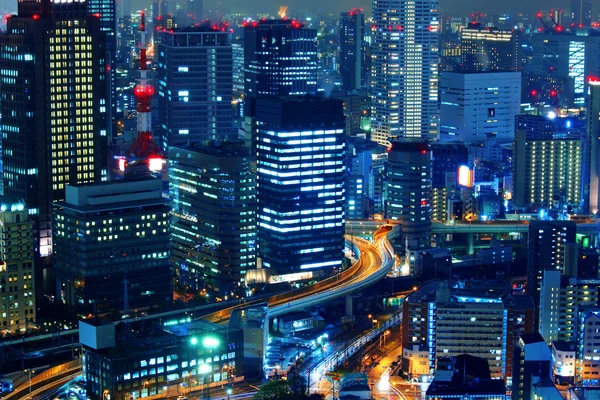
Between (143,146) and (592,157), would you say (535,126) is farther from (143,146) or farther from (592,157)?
(143,146)

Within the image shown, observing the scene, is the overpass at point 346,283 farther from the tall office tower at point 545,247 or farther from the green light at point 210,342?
the green light at point 210,342

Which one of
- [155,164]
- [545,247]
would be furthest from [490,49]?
[545,247]

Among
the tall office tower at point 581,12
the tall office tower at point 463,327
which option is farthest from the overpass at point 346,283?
the tall office tower at point 581,12

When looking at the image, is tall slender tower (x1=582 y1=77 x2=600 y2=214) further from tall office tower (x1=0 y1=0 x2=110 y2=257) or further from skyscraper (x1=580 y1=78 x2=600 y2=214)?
tall office tower (x1=0 y1=0 x2=110 y2=257)

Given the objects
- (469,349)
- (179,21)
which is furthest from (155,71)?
(469,349)

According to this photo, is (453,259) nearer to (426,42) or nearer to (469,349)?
(469,349)

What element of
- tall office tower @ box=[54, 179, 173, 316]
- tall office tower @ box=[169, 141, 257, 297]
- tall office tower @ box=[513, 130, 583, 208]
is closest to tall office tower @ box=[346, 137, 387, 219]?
tall office tower @ box=[513, 130, 583, 208]

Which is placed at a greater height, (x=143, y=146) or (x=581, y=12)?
(x=581, y=12)

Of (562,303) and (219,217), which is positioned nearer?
(562,303)
